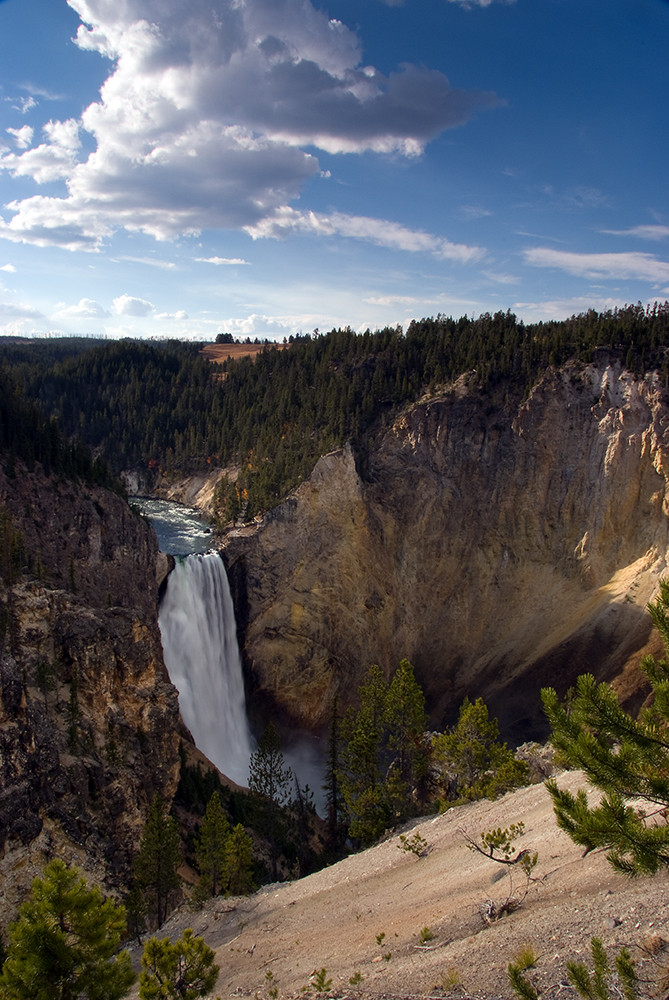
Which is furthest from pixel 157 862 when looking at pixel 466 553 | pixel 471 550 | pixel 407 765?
pixel 471 550

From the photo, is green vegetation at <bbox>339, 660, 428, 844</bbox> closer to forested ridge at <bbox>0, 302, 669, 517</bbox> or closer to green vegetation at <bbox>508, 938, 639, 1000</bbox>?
green vegetation at <bbox>508, 938, 639, 1000</bbox>

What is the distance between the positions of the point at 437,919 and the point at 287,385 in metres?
59.5

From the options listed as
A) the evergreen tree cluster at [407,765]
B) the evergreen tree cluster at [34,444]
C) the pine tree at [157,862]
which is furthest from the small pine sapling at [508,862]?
the evergreen tree cluster at [34,444]

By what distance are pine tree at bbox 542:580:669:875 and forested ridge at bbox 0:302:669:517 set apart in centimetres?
3824

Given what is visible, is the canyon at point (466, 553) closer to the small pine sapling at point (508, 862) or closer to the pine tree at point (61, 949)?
the small pine sapling at point (508, 862)

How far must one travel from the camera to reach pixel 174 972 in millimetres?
11906

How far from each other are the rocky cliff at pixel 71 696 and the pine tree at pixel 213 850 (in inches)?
109

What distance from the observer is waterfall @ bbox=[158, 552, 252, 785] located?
41.0m

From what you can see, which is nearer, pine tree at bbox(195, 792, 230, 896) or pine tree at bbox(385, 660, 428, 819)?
pine tree at bbox(195, 792, 230, 896)

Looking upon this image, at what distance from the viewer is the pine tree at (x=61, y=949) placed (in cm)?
1054

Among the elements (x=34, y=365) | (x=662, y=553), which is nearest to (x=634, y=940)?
(x=662, y=553)

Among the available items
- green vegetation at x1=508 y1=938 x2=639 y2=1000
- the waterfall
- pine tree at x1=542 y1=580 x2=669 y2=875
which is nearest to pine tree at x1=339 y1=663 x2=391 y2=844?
the waterfall

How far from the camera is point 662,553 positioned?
142 ft

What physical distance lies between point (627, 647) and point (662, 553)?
7304 millimetres
